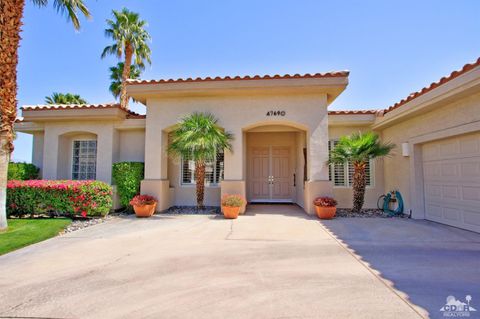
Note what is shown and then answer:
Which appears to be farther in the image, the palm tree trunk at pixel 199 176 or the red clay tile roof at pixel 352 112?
the red clay tile roof at pixel 352 112

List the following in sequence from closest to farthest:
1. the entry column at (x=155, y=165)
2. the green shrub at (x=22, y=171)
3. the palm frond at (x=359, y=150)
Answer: the palm frond at (x=359, y=150)
the entry column at (x=155, y=165)
the green shrub at (x=22, y=171)

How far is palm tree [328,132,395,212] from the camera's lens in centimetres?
978

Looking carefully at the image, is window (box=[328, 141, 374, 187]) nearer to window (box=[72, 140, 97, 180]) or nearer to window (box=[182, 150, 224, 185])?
window (box=[182, 150, 224, 185])

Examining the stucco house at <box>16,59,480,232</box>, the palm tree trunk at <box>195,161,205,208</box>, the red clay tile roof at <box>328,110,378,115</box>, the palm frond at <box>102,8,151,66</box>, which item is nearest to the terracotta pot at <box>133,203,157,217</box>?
the stucco house at <box>16,59,480,232</box>

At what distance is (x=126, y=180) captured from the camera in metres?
10.8

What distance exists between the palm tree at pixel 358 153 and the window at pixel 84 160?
11305mm

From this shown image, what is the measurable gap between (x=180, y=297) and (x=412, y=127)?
10.2 m

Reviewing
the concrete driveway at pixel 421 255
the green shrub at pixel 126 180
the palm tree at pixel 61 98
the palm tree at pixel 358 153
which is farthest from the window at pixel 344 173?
the palm tree at pixel 61 98

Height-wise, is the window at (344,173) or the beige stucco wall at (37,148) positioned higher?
the beige stucco wall at (37,148)

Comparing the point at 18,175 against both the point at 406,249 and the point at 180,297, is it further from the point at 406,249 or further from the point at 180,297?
the point at 406,249

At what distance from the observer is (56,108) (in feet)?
37.8

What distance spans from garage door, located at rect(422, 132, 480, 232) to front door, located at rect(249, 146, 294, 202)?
6.36 m

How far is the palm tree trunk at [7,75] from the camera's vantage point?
25.0ft

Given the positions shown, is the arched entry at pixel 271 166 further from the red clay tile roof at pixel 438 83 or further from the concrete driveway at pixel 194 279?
the concrete driveway at pixel 194 279
